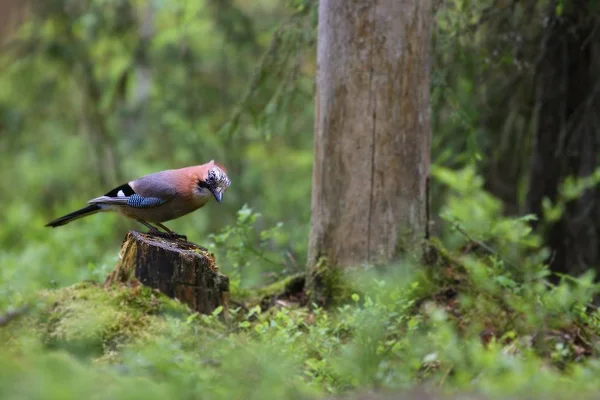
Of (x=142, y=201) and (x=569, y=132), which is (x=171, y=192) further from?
(x=569, y=132)

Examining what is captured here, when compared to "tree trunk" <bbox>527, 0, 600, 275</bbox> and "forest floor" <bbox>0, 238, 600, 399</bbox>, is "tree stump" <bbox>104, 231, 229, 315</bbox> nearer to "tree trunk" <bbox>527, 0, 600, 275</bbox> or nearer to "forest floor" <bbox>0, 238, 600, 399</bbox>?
"forest floor" <bbox>0, 238, 600, 399</bbox>

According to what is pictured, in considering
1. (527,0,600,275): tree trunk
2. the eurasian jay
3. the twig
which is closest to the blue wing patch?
the eurasian jay

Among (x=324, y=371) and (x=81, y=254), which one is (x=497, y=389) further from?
(x=81, y=254)

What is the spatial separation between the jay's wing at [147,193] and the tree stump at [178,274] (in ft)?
2.44

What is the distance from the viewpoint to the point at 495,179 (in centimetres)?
923

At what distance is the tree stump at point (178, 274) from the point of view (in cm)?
577

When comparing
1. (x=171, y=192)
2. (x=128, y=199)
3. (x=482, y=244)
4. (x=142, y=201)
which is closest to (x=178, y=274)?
Result: (x=171, y=192)

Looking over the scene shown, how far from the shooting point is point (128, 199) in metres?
6.73

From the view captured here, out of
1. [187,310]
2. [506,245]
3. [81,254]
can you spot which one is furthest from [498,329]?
[81,254]

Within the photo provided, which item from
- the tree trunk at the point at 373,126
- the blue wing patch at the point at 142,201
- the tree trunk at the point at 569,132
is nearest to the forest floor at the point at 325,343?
the tree trunk at the point at 373,126

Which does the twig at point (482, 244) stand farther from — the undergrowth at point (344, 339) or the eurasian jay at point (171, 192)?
the eurasian jay at point (171, 192)

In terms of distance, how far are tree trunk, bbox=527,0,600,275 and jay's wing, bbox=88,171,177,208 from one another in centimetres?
353

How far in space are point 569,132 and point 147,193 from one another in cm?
403

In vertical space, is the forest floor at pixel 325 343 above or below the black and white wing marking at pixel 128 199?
below
